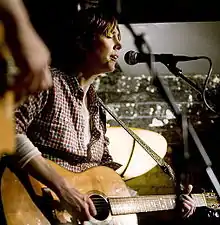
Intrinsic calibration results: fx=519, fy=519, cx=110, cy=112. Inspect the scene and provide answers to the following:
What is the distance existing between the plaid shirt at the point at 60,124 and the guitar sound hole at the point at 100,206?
0.42 ft

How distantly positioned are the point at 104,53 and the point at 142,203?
68cm

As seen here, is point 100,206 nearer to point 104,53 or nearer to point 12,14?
point 104,53

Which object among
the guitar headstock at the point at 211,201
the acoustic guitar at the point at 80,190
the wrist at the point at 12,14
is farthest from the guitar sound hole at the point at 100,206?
the wrist at the point at 12,14

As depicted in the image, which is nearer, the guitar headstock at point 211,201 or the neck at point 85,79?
the neck at point 85,79

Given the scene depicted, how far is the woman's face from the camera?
2.32 m

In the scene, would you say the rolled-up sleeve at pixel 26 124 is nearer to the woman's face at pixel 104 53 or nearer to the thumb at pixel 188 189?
the woman's face at pixel 104 53

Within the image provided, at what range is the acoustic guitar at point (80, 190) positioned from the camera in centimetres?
175

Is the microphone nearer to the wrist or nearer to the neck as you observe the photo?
the neck

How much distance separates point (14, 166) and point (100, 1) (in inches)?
46.8

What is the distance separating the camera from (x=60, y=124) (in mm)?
2051

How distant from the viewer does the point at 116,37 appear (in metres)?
2.34

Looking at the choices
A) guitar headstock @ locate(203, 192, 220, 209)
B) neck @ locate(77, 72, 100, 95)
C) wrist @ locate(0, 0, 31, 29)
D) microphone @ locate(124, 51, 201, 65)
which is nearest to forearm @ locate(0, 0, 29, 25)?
wrist @ locate(0, 0, 31, 29)

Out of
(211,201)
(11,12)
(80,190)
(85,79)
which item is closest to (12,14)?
(11,12)

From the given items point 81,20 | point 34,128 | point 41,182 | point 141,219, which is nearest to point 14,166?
point 41,182
